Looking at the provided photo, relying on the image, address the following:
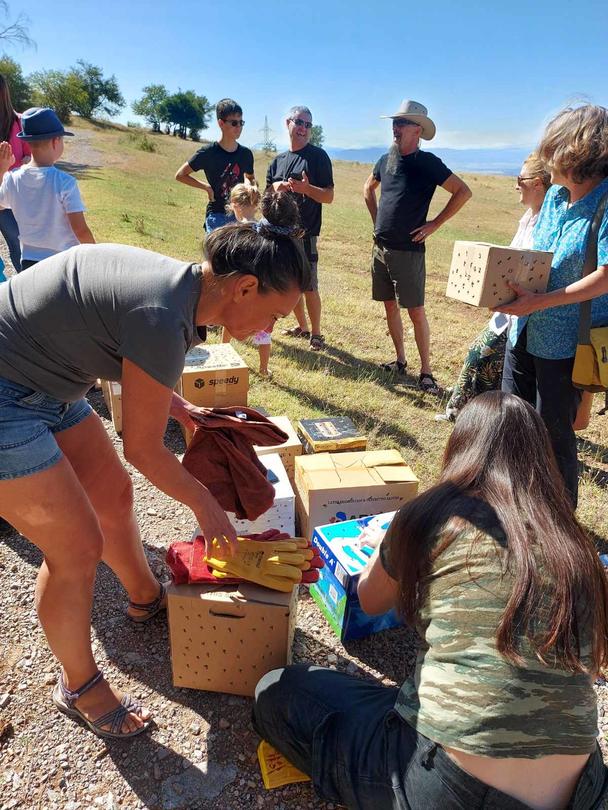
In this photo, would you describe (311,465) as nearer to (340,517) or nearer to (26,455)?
(340,517)

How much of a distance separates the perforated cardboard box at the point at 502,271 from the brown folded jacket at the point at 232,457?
1.19m

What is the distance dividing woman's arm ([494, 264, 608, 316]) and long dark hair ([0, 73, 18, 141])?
3.26 m

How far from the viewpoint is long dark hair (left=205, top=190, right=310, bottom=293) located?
1538 mm

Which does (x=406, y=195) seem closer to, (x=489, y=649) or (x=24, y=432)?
(x=24, y=432)

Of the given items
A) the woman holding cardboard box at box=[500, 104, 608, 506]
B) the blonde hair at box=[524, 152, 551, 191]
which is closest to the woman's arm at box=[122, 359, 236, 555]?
the woman holding cardboard box at box=[500, 104, 608, 506]

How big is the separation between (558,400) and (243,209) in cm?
288

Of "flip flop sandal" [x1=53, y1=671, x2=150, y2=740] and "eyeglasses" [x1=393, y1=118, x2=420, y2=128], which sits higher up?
"eyeglasses" [x1=393, y1=118, x2=420, y2=128]

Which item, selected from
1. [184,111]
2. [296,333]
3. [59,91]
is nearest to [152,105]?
[184,111]

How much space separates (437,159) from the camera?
4.47 m

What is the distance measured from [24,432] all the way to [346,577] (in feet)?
4.25

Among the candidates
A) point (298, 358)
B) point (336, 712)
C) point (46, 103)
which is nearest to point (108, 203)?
point (298, 358)

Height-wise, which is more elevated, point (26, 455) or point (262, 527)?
point (26, 455)

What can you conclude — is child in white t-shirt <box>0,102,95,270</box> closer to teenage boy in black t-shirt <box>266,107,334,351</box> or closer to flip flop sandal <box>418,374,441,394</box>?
teenage boy in black t-shirt <box>266,107,334,351</box>

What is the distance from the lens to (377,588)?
1.74m
